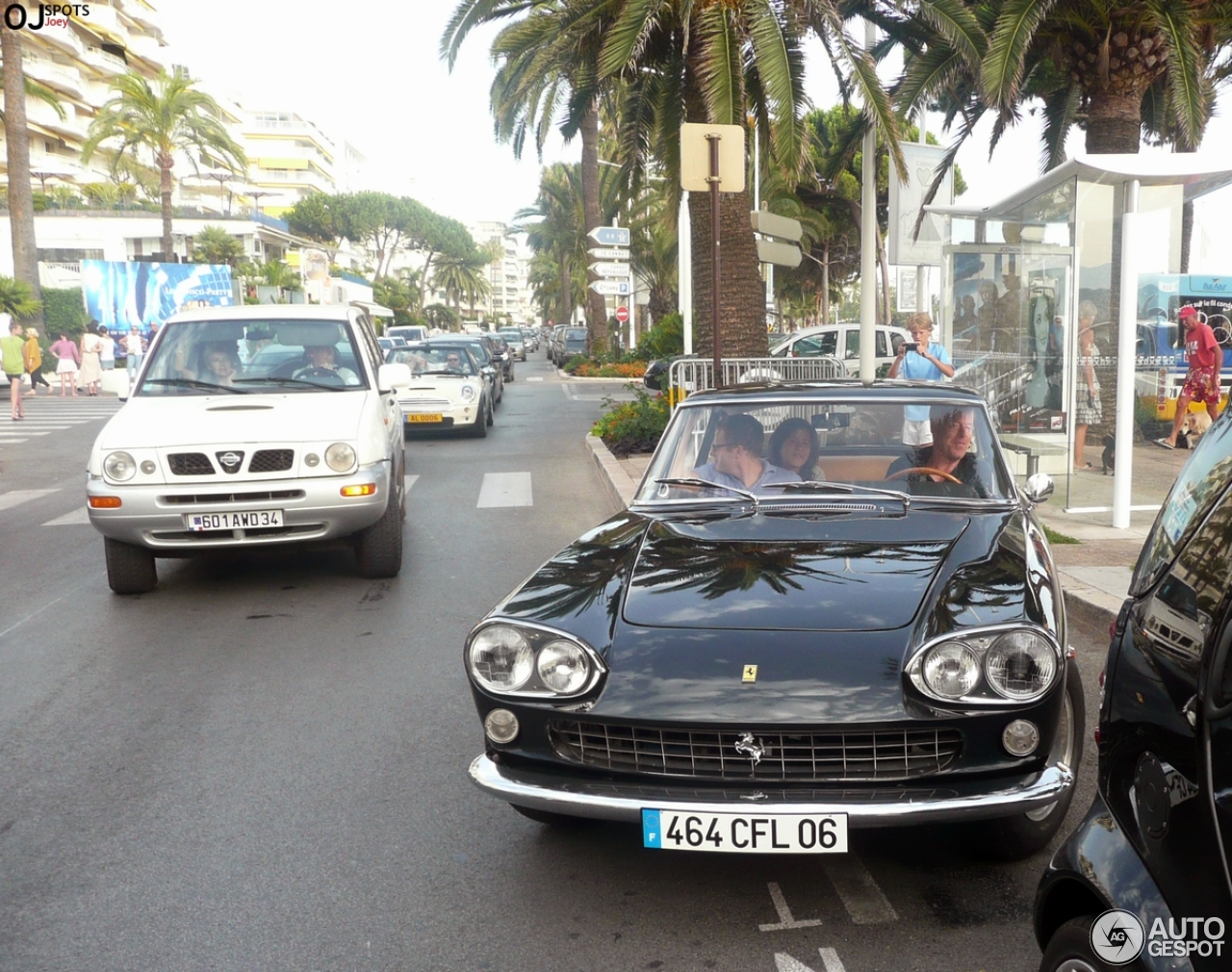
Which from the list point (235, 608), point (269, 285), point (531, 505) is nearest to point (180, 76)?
point (269, 285)

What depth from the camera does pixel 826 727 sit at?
10.6 feet

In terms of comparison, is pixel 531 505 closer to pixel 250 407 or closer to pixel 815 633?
pixel 250 407

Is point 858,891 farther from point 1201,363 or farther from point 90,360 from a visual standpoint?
point 90,360

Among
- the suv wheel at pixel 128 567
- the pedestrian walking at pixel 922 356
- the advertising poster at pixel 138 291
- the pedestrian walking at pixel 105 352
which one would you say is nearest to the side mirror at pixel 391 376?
the suv wheel at pixel 128 567

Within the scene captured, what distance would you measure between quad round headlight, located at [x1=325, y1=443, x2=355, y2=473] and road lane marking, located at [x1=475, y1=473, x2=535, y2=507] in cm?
425

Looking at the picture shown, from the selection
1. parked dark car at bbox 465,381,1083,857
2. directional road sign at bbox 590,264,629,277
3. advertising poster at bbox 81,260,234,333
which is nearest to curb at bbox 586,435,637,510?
parked dark car at bbox 465,381,1083,857

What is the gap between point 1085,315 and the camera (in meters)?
10.5

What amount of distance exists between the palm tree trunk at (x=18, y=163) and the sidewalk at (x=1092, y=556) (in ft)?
95.7

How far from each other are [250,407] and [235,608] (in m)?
Result: 1.41

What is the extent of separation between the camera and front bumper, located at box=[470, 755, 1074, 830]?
10.4 ft

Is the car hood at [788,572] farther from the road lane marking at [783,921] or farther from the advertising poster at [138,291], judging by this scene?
the advertising poster at [138,291]

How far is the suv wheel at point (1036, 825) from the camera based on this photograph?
11.8 ft

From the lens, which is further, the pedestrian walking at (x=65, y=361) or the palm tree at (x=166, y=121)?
the palm tree at (x=166, y=121)

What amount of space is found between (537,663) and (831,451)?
1987mm
